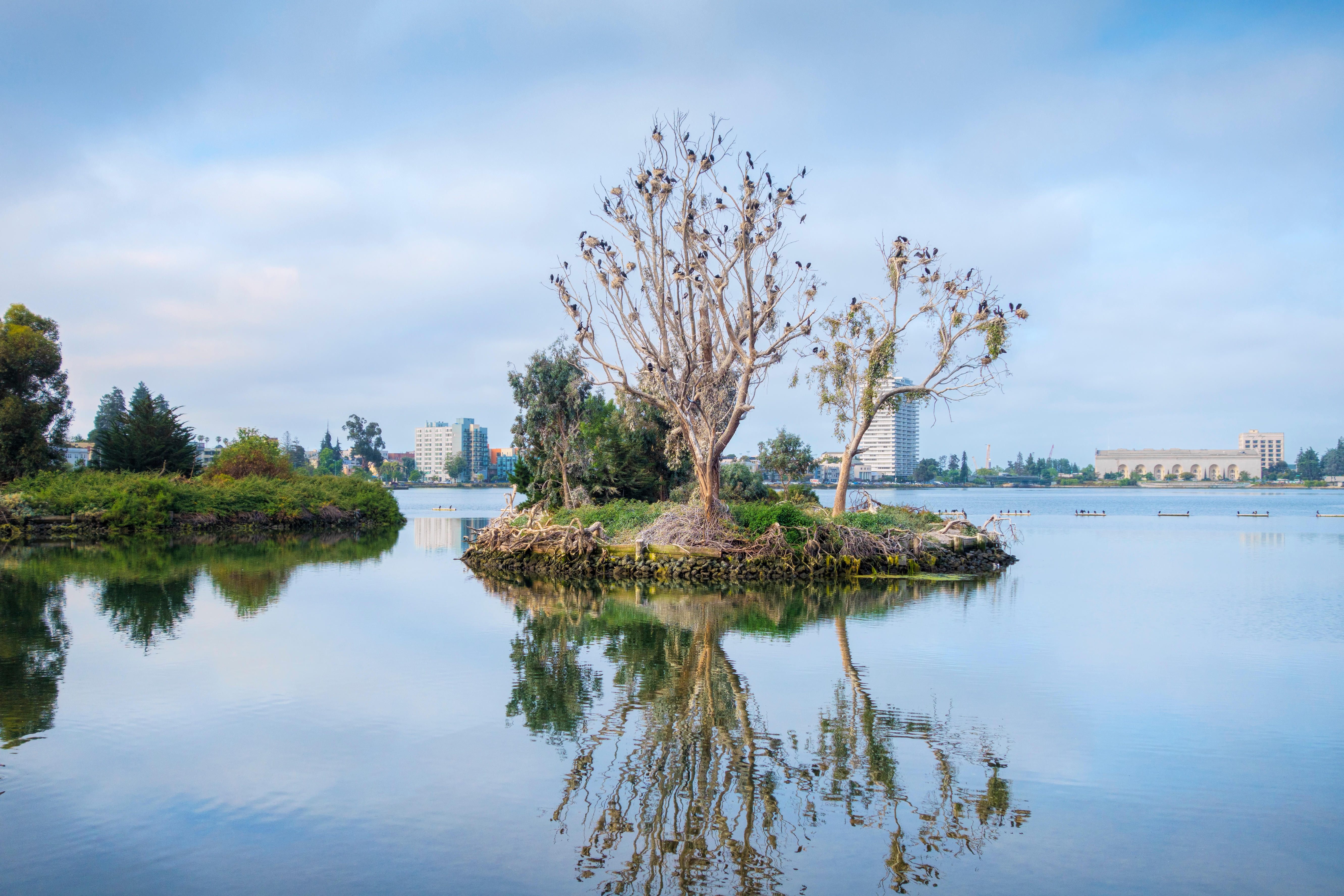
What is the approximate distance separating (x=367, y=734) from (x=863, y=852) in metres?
4.48

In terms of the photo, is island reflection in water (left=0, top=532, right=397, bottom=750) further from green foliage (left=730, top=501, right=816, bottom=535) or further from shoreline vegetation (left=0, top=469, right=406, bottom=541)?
green foliage (left=730, top=501, right=816, bottom=535)

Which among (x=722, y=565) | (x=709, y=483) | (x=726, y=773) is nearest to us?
(x=726, y=773)

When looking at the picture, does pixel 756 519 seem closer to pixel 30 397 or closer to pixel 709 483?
pixel 709 483

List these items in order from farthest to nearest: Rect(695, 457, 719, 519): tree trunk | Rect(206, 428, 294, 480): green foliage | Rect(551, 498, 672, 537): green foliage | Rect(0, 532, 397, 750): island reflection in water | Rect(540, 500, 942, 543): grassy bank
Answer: Rect(206, 428, 294, 480): green foliage, Rect(551, 498, 672, 537): green foliage, Rect(695, 457, 719, 519): tree trunk, Rect(540, 500, 942, 543): grassy bank, Rect(0, 532, 397, 750): island reflection in water

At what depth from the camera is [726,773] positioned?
669 cm

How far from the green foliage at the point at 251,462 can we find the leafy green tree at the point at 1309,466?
6764 inches

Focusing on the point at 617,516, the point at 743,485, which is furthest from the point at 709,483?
the point at 743,485

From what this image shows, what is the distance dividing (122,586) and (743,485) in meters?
21.6

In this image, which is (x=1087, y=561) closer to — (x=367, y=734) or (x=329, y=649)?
(x=329, y=649)

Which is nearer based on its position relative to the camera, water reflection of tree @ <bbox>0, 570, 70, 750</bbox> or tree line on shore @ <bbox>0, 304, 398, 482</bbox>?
water reflection of tree @ <bbox>0, 570, 70, 750</bbox>

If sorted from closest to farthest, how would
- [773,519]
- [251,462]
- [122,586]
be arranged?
1. [122,586]
2. [773,519]
3. [251,462]

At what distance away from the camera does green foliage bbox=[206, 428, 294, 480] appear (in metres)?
44.0

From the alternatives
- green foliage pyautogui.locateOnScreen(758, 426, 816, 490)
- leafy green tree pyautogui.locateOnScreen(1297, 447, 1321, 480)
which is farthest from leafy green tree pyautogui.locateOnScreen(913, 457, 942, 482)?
green foliage pyautogui.locateOnScreen(758, 426, 816, 490)

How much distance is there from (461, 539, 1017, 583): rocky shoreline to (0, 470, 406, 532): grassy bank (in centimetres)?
1739
